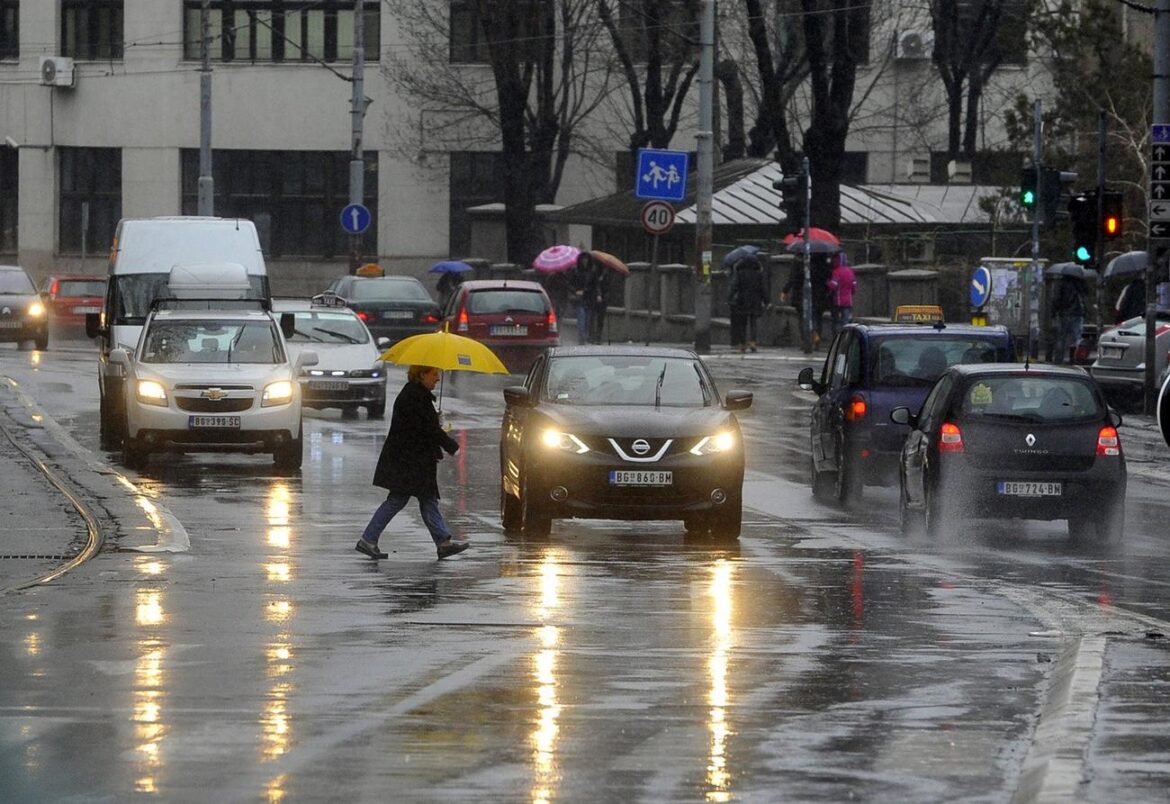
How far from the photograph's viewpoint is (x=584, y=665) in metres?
11.3

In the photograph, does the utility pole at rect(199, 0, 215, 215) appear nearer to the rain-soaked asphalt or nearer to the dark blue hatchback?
the dark blue hatchback

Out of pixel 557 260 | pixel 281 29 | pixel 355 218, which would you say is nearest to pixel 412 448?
pixel 557 260

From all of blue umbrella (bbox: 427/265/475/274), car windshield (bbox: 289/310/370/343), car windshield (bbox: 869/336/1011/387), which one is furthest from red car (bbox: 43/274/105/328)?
car windshield (bbox: 869/336/1011/387)

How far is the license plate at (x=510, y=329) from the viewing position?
4059cm

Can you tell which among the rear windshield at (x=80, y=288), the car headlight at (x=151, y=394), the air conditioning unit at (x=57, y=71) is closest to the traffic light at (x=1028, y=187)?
the car headlight at (x=151, y=394)

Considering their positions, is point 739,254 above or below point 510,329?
above

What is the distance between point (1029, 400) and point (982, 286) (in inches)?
982

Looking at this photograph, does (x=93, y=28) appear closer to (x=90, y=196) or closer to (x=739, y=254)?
(x=90, y=196)

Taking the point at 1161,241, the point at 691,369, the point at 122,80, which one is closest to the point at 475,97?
the point at 122,80

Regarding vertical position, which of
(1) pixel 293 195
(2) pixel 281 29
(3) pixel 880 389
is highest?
(2) pixel 281 29

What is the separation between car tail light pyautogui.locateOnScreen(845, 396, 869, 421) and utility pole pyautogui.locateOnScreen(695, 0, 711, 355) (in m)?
25.9

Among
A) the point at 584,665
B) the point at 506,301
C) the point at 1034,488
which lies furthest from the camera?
the point at 506,301

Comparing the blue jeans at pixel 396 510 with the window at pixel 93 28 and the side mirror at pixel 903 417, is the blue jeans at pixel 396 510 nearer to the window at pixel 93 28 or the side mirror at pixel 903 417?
the side mirror at pixel 903 417

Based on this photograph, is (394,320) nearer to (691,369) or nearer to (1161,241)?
(1161,241)
